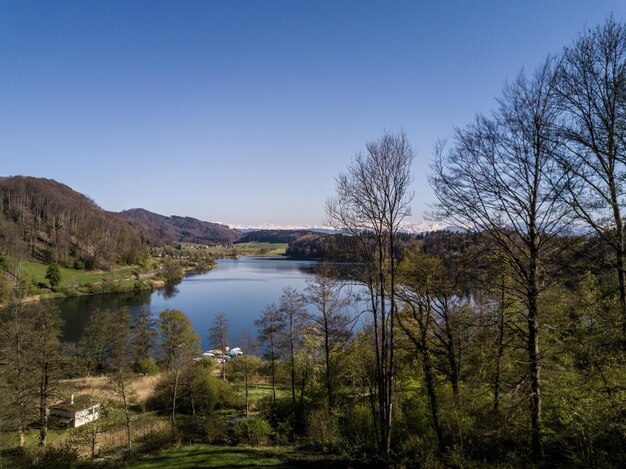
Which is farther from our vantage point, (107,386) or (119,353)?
(107,386)

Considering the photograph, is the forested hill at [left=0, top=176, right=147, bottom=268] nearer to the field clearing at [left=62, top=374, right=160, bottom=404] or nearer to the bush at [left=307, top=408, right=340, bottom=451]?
the field clearing at [left=62, top=374, right=160, bottom=404]

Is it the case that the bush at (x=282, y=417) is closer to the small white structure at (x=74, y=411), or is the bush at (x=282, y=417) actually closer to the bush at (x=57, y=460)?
the bush at (x=57, y=460)

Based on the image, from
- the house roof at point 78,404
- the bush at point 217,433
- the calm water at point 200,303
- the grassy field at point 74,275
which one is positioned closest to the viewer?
the bush at point 217,433

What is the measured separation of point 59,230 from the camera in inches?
3885

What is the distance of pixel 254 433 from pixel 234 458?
11.9ft

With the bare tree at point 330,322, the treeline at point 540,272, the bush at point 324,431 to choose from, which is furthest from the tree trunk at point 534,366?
the bare tree at point 330,322

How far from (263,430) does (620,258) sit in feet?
51.9

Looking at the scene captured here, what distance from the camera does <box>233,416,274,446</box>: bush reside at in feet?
53.1

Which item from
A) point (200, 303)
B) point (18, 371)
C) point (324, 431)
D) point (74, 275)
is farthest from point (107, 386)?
point (74, 275)

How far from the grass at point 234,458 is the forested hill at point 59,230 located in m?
88.1

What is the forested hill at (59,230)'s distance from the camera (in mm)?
90812

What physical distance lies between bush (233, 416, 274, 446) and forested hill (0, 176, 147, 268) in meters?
87.7

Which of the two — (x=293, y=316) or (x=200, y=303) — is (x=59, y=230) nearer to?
(x=200, y=303)

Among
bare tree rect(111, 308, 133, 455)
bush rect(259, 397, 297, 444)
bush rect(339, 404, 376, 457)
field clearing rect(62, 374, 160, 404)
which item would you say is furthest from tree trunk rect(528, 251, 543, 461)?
field clearing rect(62, 374, 160, 404)
